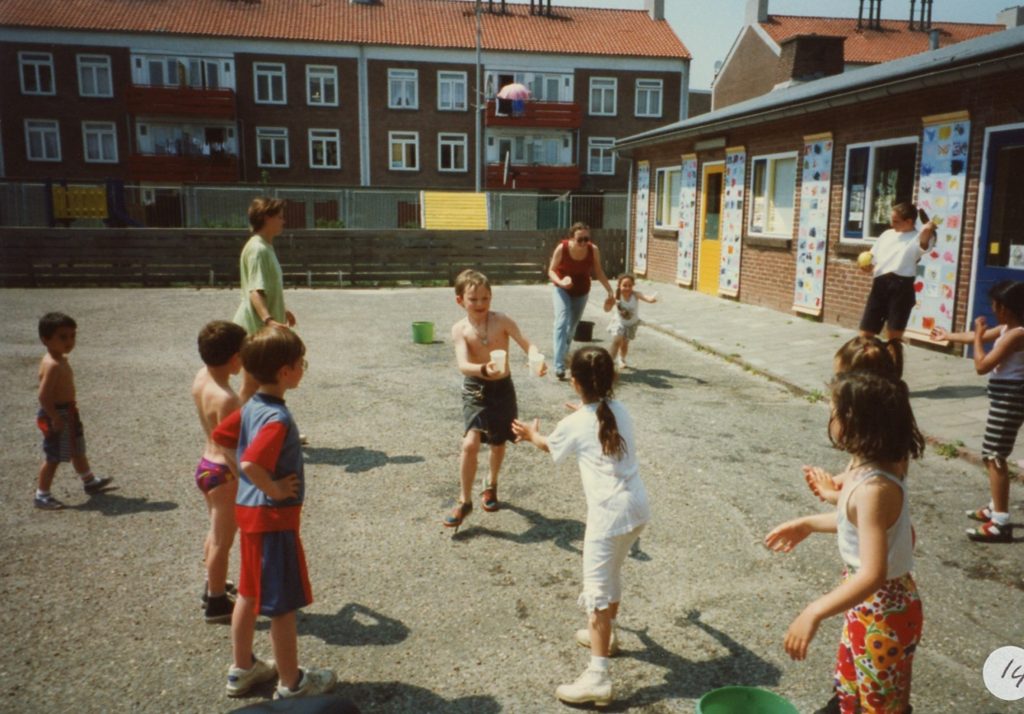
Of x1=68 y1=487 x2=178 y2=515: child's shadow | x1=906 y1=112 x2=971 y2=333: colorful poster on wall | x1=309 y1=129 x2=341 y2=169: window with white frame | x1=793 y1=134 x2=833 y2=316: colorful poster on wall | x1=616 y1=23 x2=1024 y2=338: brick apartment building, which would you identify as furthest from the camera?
x1=309 y1=129 x2=341 y2=169: window with white frame

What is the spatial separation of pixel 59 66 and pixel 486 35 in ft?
67.3

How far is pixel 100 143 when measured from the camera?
38000mm

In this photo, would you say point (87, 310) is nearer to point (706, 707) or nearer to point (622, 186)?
point (706, 707)

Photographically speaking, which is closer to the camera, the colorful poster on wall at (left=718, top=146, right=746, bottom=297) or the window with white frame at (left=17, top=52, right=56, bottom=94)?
the colorful poster on wall at (left=718, top=146, right=746, bottom=297)

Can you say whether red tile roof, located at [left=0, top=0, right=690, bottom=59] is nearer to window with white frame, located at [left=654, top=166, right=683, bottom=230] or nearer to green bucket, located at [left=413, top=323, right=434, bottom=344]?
window with white frame, located at [left=654, top=166, right=683, bottom=230]

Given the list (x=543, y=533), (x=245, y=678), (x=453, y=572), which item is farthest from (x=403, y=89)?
Answer: (x=245, y=678)

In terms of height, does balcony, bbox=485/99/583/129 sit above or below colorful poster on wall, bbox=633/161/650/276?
above

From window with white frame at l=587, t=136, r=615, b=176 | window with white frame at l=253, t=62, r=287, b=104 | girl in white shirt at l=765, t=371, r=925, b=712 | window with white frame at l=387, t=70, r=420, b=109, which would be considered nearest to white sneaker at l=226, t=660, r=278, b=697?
girl in white shirt at l=765, t=371, r=925, b=712

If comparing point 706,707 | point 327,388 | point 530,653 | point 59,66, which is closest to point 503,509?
point 530,653

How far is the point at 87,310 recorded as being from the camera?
15.4m

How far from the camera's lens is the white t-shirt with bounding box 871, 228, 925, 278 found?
8516mm

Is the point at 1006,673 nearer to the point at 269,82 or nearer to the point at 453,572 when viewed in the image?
the point at 453,572

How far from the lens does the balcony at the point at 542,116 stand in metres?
39.2

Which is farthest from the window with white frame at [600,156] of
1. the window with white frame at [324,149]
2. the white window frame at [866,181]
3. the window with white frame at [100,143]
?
the white window frame at [866,181]
